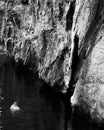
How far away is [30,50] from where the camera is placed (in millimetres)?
88688

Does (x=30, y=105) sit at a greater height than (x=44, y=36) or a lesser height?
greater

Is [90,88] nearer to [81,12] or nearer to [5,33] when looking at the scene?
[81,12]

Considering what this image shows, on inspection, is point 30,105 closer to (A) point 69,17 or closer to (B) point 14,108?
(B) point 14,108

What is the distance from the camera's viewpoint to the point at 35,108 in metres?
55.2

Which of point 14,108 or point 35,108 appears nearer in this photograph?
point 14,108

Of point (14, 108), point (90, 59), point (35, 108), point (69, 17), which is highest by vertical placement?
point (90, 59)

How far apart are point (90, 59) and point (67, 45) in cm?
1340

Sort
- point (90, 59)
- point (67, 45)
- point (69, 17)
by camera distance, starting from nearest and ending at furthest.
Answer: point (90, 59) < point (67, 45) < point (69, 17)

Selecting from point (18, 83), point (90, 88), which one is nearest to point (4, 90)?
point (18, 83)

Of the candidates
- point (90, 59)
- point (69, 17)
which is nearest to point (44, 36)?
point (69, 17)

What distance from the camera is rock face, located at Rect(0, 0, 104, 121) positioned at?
48513 mm

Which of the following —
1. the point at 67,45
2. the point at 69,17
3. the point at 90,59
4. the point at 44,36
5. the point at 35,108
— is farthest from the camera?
the point at 44,36

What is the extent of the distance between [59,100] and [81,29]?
39.8 ft

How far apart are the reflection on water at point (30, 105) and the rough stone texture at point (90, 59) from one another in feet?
12.6
